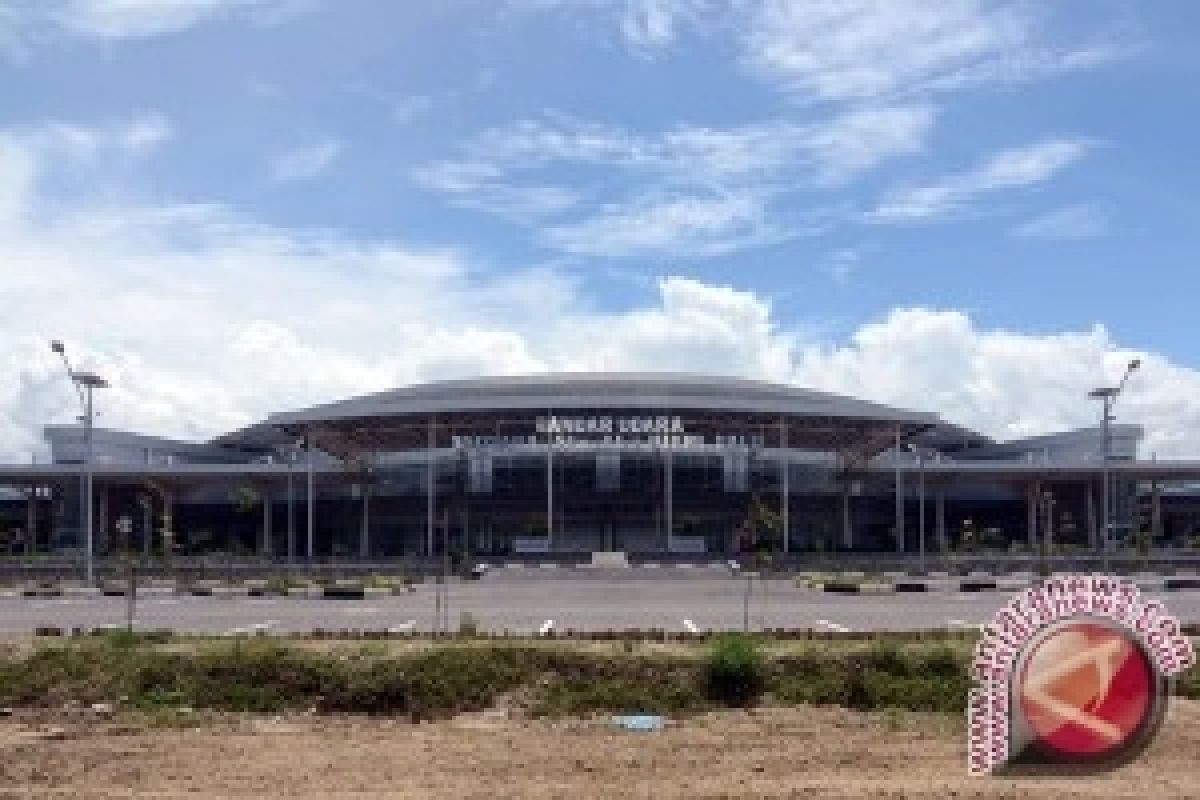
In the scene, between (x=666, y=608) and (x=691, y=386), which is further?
(x=691, y=386)

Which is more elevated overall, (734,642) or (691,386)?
(691,386)

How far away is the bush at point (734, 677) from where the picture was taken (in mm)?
20359

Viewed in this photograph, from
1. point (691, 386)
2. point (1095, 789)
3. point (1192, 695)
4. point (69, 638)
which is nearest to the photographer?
point (1095, 789)

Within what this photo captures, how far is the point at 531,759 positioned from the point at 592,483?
310ft

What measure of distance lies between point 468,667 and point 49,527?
382ft

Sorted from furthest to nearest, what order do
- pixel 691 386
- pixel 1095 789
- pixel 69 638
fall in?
pixel 691 386 → pixel 69 638 → pixel 1095 789

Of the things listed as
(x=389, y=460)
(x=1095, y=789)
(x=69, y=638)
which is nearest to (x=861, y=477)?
(x=389, y=460)

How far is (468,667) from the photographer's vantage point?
2112cm

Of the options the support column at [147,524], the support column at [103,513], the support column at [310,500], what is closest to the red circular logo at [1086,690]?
the support column at [147,524]

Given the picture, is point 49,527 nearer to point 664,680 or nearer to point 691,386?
point 691,386

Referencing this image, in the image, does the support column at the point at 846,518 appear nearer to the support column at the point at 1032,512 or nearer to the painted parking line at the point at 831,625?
the support column at the point at 1032,512

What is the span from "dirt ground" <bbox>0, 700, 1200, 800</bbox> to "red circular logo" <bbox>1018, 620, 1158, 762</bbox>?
439 cm

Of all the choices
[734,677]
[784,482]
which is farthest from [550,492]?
[734,677]
